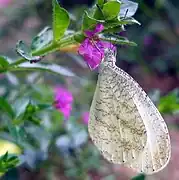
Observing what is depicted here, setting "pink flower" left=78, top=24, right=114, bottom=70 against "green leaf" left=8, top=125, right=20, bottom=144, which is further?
"green leaf" left=8, top=125, right=20, bottom=144

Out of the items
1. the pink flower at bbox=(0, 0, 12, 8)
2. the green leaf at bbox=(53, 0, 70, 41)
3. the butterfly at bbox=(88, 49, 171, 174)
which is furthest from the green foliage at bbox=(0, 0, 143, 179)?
the pink flower at bbox=(0, 0, 12, 8)

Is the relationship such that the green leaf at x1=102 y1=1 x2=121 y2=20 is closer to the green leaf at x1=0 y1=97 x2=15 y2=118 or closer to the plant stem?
the plant stem

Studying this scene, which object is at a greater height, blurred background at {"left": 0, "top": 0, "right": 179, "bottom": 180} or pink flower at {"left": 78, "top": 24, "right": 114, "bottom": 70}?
pink flower at {"left": 78, "top": 24, "right": 114, "bottom": 70}

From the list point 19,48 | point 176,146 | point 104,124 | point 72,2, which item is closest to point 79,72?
point 72,2

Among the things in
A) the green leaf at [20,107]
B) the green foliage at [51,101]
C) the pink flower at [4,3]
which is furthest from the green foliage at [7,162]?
the pink flower at [4,3]

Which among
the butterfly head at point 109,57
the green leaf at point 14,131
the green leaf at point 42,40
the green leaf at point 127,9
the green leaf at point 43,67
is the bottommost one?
the green leaf at point 14,131

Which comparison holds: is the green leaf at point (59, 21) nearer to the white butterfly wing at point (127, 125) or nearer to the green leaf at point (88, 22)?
the green leaf at point (88, 22)

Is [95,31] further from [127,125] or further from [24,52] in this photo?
[127,125]
